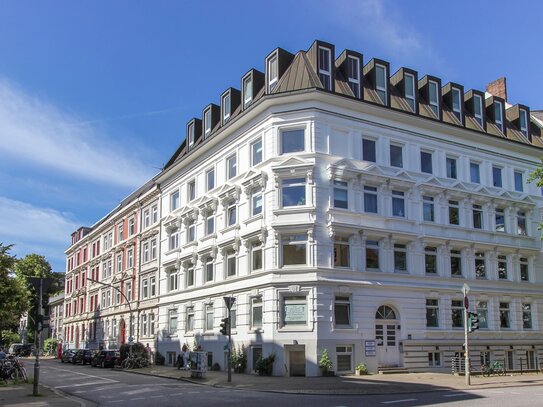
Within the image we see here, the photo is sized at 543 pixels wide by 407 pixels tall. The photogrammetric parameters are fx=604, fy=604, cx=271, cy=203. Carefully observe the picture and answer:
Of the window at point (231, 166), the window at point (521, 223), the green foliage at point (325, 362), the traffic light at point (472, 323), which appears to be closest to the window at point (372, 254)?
the green foliage at point (325, 362)

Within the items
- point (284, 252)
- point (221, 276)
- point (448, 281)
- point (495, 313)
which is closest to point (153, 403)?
point (284, 252)

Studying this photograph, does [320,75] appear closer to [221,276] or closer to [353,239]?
[353,239]

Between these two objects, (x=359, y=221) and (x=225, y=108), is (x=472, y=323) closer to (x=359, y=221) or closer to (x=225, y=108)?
(x=359, y=221)

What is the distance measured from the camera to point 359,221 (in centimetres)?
3138

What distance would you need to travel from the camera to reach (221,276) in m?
36.0

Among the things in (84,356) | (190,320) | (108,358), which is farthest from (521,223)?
(84,356)

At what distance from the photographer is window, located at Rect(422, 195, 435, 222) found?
3412 cm

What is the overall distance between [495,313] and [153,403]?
2395 centimetres

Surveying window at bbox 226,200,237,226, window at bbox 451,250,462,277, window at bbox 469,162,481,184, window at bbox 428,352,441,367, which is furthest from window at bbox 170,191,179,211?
window at bbox 428,352,441,367

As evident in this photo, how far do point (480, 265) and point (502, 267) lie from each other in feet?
6.93

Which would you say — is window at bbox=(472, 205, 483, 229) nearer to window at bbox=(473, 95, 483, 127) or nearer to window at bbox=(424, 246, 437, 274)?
window at bbox=(424, 246, 437, 274)

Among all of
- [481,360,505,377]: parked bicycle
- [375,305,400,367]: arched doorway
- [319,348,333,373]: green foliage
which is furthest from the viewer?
[375,305,400,367]: arched doorway

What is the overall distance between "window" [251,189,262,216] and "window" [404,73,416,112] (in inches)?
409

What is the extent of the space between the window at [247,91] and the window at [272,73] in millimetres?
2066
